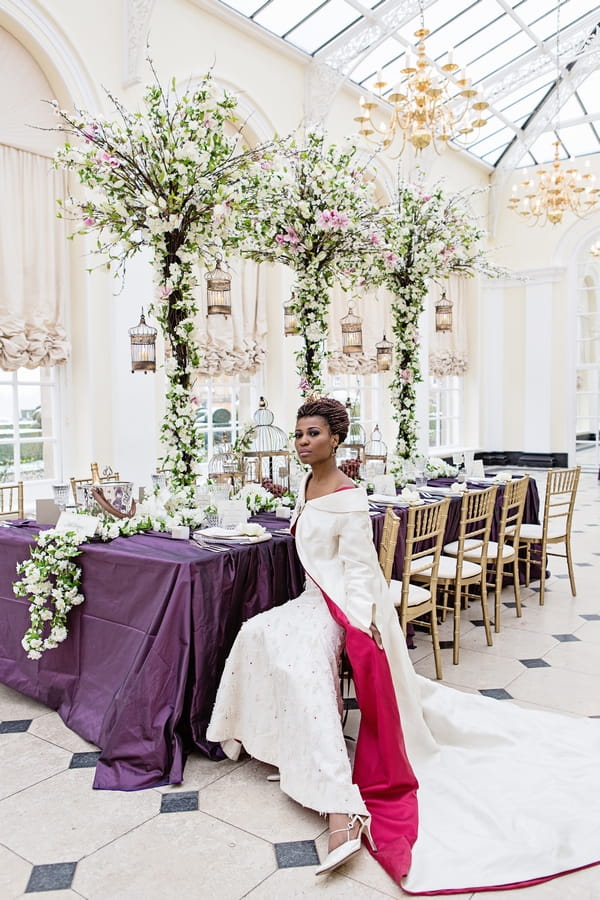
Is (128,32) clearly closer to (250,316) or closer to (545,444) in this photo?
(250,316)

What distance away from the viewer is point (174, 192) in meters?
3.56

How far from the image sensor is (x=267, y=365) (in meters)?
9.06

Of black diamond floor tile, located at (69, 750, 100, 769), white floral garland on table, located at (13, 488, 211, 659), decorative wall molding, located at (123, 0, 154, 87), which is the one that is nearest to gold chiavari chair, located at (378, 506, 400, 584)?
white floral garland on table, located at (13, 488, 211, 659)

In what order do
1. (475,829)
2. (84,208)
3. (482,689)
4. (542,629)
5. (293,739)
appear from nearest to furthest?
(475,829) → (293,739) → (84,208) → (482,689) → (542,629)

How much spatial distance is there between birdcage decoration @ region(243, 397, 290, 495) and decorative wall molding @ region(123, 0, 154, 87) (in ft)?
10.9

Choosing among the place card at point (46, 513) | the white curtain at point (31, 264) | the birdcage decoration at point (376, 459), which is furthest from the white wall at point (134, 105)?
the place card at point (46, 513)

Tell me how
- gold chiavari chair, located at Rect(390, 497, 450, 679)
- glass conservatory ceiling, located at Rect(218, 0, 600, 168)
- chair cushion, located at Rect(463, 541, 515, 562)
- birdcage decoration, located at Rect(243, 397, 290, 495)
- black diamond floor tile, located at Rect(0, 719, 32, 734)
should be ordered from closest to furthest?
black diamond floor tile, located at Rect(0, 719, 32, 734), gold chiavari chair, located at Rect(390, 497, 450, 679), chair cushion, located at Rect(463, 541, 515, 562), birdcage decoration, located at Rect(243, 397, 290, 495), glass conservatory ceiling, located at Rect(218, 0, 600, 168)

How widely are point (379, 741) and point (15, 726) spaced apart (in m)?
1.82

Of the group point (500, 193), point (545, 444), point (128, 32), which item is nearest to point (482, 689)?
point (128, 32)

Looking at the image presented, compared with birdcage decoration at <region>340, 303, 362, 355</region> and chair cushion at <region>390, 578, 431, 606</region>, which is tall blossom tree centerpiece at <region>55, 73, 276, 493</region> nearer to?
chair cushion at <region>390, 578, 431, 606</region>

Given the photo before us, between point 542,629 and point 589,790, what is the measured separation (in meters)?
2.26

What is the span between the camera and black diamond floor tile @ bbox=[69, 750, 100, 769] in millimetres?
3018

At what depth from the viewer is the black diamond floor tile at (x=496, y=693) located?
12.2ft

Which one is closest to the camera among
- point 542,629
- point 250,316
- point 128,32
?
point 542,629
